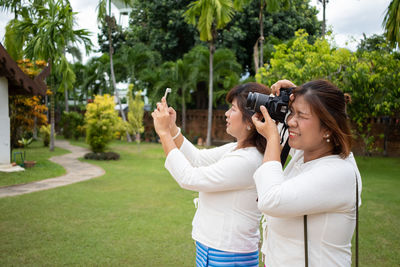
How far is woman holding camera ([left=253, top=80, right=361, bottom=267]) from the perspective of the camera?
124cm

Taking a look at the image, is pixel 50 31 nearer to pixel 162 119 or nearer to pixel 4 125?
pixel 4 125

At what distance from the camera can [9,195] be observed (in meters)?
6.80

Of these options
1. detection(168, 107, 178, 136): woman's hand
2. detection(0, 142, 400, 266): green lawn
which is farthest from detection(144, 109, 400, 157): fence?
detection(168, 107, 178, 136): woman's hand

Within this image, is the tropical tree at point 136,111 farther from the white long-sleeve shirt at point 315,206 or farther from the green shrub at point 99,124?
the white long-sleeve shirt at point 315,206

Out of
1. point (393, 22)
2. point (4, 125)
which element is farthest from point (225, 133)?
point (393, 22)

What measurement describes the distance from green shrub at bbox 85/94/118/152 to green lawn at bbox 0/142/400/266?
457cm

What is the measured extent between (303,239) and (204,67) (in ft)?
55.1

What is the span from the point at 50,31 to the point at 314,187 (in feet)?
39.3

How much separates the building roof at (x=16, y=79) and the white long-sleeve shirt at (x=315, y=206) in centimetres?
944

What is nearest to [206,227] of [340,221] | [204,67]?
[340,221]

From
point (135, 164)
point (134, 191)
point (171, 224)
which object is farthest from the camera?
point (135, 164)

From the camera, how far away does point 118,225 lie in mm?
5113

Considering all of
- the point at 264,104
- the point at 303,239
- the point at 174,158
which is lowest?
the point at 303,239

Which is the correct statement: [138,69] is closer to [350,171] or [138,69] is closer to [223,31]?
[223,31]
